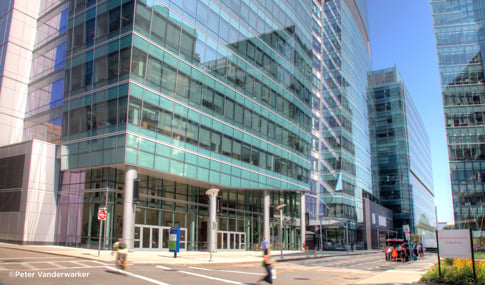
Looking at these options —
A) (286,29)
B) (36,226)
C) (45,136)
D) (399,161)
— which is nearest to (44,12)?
(45,136)

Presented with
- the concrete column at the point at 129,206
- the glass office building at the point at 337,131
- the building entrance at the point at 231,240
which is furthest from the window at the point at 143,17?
the glass office building at the point at 337,131

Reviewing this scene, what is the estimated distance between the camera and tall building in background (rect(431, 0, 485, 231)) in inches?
3196

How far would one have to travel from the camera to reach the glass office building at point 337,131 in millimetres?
76938

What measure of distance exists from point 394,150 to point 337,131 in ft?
141

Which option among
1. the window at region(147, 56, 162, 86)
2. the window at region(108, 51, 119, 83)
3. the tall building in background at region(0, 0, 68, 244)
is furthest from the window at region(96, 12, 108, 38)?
the tall building in background at region(0, 0, 68, 244)

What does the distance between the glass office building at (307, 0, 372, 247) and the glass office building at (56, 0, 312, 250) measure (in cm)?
3071

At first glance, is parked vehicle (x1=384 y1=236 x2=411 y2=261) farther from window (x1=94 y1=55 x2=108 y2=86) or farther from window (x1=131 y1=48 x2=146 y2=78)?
window (x1=94 y1=55 x2=108 y2=86)

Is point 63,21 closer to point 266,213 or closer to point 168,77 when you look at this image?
point 168,77

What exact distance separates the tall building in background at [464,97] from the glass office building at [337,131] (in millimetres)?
18953

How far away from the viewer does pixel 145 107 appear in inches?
1195

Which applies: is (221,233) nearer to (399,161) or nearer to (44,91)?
(44,91)

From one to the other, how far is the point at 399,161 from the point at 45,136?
101 meters

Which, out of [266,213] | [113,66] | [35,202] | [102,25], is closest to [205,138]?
[113,66]

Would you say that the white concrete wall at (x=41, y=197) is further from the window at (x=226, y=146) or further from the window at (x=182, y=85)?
the window at (x=226, y=146)
